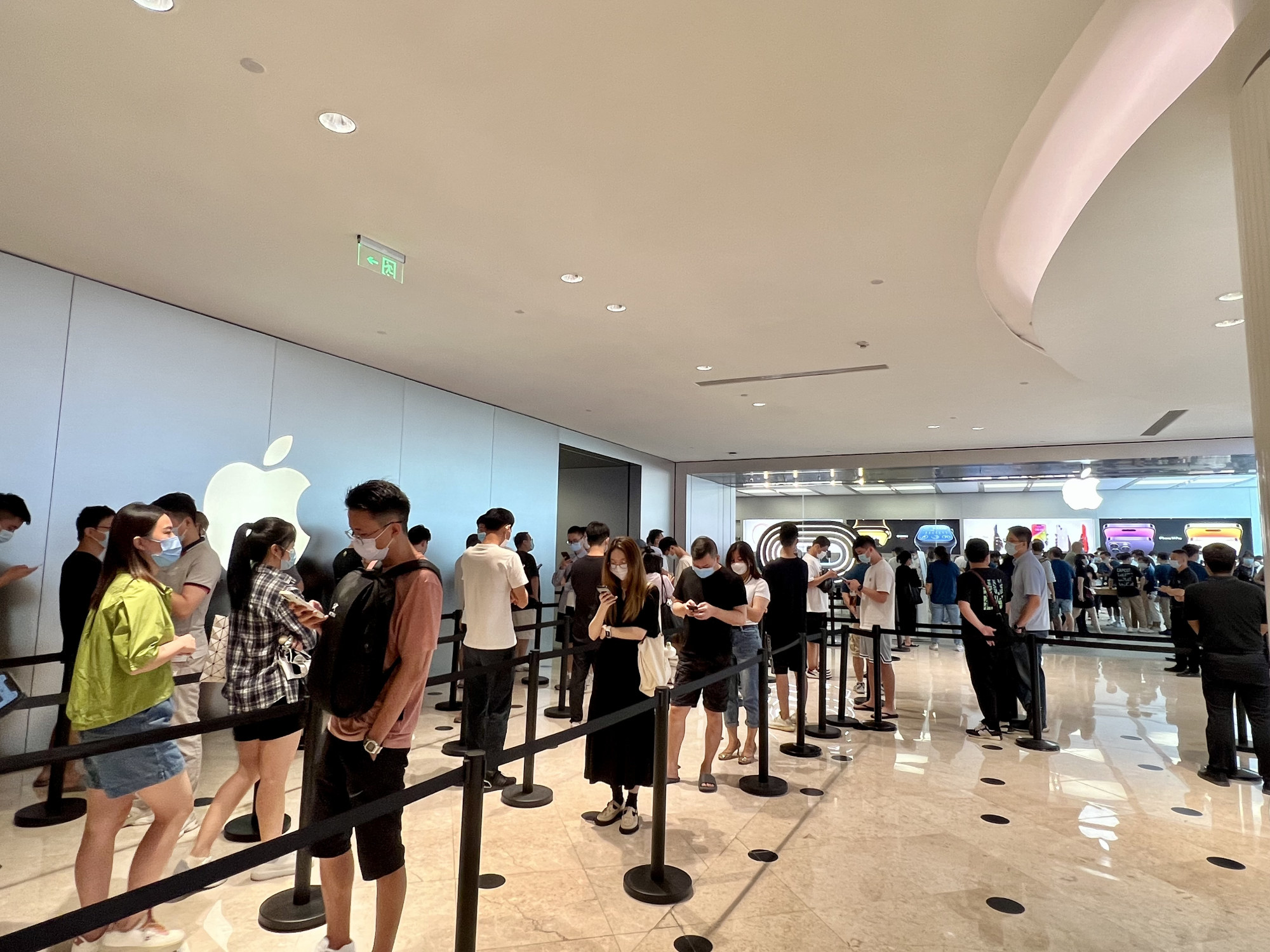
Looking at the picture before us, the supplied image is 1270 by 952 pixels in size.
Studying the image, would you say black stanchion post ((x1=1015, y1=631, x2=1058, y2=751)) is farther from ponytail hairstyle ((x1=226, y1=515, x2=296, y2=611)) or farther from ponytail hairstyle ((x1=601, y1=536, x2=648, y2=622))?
ponytail hairstyle ((x1=226, y1=515, x2=296, y2=611))

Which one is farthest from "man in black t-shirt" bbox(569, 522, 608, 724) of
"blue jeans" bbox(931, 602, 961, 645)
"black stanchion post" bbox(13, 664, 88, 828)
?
"blue jeans" bbox(931, 602, 961, 645)

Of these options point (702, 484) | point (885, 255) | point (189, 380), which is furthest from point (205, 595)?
point (702, 484)

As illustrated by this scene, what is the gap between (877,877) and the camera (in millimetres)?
3471

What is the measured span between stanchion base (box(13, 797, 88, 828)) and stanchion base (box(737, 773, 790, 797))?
400 cm

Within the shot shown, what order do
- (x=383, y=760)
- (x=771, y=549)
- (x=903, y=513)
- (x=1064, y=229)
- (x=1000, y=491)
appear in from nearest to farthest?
(x=383, y=760), (x=1064, y=229), (x=1000, y=491), (x=903, y=513), (x=771, y=549)

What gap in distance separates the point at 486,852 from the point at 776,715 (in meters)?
4.00

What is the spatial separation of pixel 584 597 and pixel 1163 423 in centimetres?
919

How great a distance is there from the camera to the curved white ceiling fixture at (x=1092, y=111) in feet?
8.75

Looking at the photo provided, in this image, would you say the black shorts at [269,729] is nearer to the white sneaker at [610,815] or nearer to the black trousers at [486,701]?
the black trousers at [486,701]

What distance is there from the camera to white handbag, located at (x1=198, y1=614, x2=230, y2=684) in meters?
3.48

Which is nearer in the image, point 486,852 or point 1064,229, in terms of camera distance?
point 486,852

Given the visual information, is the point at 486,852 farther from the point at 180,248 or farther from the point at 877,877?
the point at 180,248

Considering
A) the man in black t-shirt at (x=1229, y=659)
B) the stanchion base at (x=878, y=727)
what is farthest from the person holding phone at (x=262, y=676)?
the man in black t-shirt at (x=1229, y=659)

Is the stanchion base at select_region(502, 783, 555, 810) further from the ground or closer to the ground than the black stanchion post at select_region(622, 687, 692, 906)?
closer to the ground
